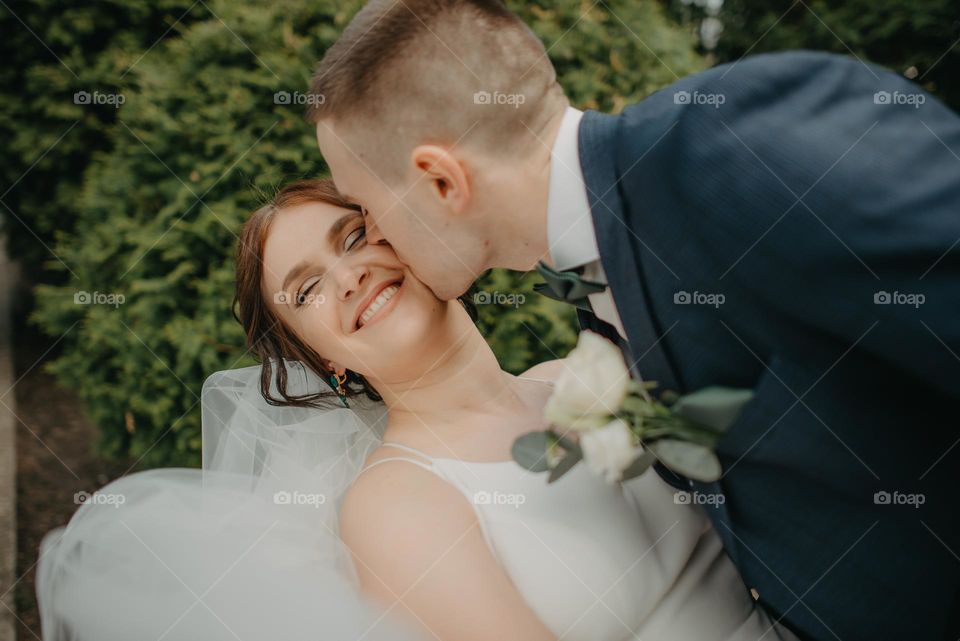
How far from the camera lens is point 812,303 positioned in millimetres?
1413

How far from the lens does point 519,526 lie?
1835 millimetres

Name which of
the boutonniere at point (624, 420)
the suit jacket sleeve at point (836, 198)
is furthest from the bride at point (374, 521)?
the suit jacket sleeve at point (836, 198)

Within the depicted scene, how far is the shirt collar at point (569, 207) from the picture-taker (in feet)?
5.38

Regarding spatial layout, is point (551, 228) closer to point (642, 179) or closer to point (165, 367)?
point (642, 179)

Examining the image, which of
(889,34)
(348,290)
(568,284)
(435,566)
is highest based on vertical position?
(568,284)

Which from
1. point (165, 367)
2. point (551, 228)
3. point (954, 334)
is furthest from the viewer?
point (165, 367)

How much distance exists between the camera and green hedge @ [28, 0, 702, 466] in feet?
9.08

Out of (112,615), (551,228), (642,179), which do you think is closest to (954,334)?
(642,179)

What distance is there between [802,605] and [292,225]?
63.1 inches

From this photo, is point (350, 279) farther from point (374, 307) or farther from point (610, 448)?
point (610, 448)

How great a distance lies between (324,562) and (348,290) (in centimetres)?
69

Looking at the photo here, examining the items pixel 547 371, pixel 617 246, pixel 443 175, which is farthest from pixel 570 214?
pixel 547 371

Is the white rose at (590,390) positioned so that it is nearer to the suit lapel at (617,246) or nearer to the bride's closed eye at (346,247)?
the suit lapel at (617,246)

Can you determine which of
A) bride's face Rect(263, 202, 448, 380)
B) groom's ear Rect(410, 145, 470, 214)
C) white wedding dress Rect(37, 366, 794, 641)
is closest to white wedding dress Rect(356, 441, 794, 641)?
white wedding dress Rect(37, 366, 794, 641)
